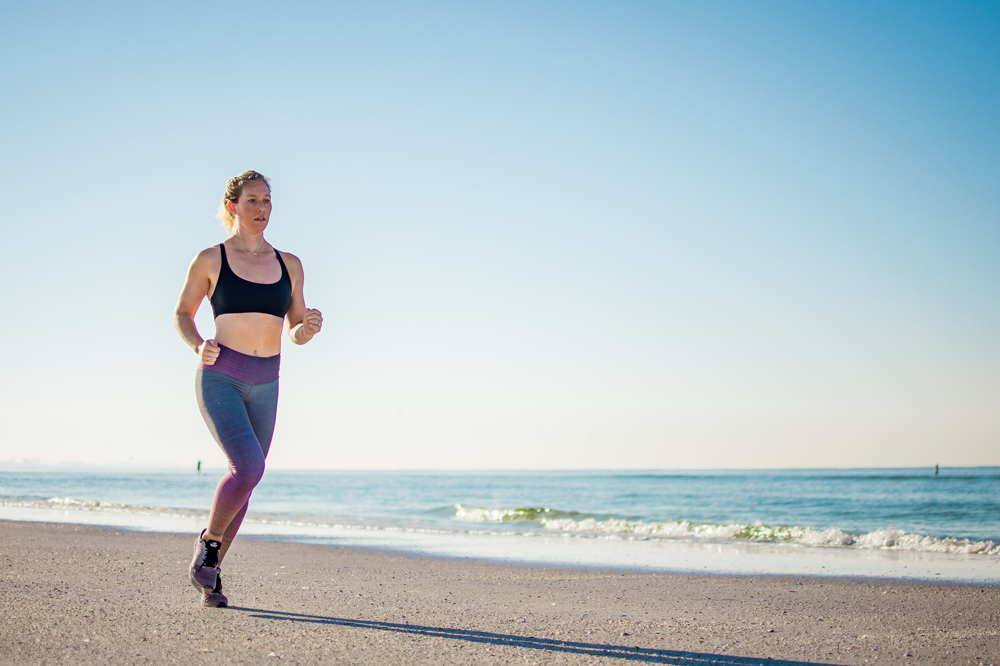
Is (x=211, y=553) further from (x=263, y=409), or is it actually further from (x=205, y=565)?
(x=263, y=409)

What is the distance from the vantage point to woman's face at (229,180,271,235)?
373cm

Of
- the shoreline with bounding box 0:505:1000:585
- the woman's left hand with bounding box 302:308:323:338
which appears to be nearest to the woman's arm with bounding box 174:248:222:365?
the woman's left hand with bounding box 302:308:323:338

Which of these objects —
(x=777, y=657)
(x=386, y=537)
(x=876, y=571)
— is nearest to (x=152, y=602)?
(x=777, y=657)

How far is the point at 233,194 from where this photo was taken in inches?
149

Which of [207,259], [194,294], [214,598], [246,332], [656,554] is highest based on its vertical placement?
[207,259]

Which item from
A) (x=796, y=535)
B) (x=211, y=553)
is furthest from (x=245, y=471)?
(x=796, y=535)

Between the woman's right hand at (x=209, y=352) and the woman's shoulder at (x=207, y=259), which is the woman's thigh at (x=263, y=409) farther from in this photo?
the woman's shoulder at (x=207, y=259)

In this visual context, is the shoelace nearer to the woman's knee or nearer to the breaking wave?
the woman's knee

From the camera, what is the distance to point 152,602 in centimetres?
374

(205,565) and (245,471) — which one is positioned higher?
(245,471)

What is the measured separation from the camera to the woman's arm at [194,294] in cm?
352

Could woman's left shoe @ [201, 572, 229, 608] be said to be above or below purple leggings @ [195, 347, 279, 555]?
below

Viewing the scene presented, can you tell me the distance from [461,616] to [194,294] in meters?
2.06

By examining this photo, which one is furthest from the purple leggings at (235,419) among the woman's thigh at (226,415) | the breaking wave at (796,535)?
the breaking wave at (796,535)
